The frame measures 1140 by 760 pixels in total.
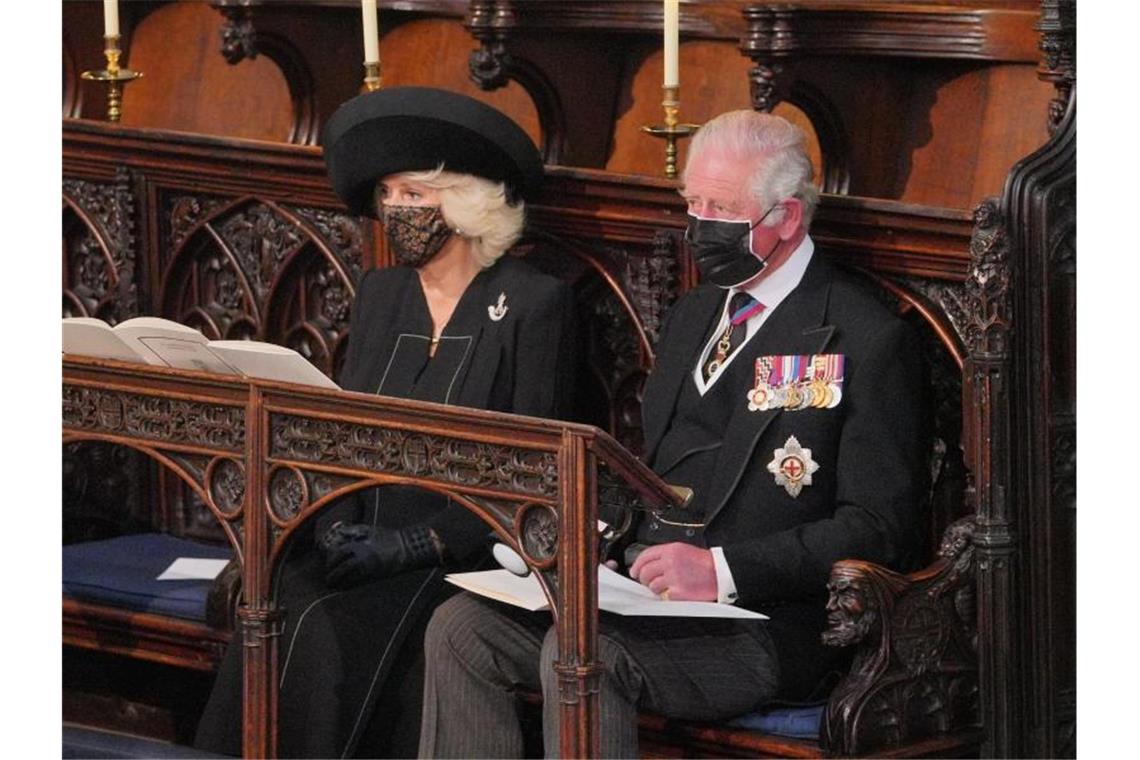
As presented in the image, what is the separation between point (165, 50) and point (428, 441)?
3.18 meters

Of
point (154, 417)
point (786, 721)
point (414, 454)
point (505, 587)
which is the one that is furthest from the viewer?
point (154, 417)

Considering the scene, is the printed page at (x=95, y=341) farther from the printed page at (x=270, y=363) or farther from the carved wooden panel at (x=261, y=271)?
the carved wooden panel at (x=261, y=271)

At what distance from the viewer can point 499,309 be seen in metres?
5.89

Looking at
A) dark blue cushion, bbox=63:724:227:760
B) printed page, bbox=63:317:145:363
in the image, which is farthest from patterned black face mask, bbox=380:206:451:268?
dark blue cushion, bbox=63:724:227:760

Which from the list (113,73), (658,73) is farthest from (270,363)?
(658,73)

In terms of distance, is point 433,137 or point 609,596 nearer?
point 609,596

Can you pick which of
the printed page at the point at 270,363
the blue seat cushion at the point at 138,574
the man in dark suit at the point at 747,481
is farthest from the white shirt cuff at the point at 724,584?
the blue seat cushion at the point at 138,574

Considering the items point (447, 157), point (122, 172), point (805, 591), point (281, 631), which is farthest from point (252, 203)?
point (805, 591)

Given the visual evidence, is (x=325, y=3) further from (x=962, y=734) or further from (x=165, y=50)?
(x=962, y=734)

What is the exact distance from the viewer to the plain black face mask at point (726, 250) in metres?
5.45

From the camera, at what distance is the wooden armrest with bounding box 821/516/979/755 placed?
5094 mm

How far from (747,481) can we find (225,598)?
1.38 m

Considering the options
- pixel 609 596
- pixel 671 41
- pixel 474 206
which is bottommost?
pixel 609 596

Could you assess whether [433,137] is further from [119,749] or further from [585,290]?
A: [119,749]
